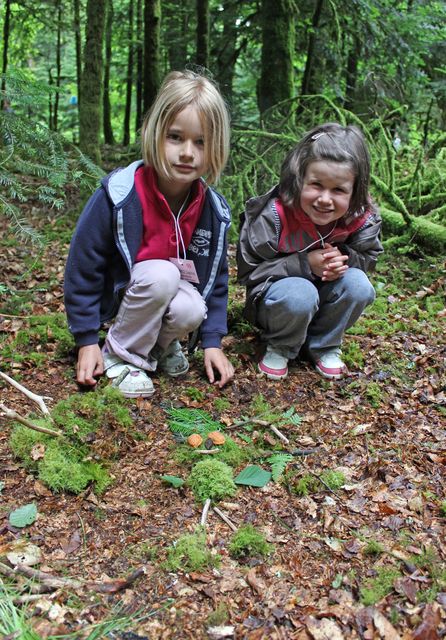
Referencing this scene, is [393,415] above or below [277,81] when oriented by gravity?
below

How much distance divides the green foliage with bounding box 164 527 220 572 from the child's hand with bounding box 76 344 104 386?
46.2 inches

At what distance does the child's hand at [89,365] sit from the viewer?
114 inches

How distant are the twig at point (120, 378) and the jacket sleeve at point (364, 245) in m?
1.55

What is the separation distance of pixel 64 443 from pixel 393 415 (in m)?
1.83

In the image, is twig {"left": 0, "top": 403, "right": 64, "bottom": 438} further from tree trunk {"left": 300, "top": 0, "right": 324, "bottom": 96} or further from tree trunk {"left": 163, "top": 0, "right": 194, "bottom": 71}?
tree trunk {"left": 163, "top": 0, "right": 194, "bottom": 71}

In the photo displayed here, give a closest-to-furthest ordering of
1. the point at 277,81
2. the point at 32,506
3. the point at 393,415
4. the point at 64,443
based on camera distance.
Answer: the point at 32,506
the point at 64,443
the point at 393,415
the point at 277,81

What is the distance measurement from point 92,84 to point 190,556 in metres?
5.35

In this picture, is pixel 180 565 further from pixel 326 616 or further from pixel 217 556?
pixel 326 616

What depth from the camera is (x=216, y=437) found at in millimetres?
2607

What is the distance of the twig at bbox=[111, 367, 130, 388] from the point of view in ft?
9.41

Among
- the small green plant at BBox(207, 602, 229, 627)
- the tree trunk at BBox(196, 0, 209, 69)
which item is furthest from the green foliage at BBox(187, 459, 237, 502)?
the tree trunk at BBox(196, 0, 209, 69)

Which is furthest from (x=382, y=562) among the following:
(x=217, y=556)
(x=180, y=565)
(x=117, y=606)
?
(x=117, y=606)

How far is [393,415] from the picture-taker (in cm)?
300

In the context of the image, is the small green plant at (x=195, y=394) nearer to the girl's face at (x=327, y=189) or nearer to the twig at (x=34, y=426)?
the twig at (x=34, y=426)
